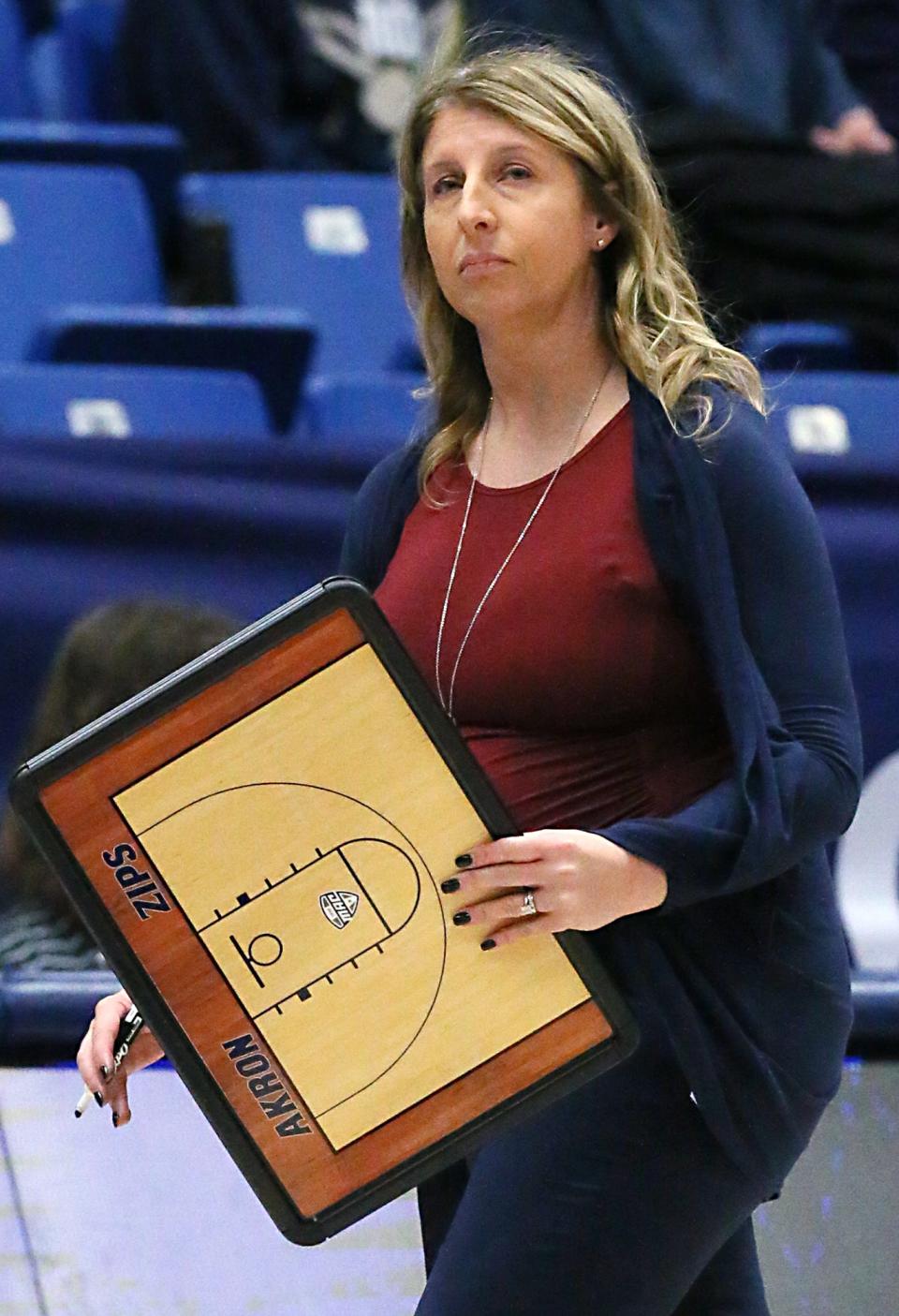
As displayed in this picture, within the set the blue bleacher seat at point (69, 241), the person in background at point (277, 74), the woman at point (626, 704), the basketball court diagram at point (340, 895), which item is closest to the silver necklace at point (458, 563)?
the woman at point (626, 704)

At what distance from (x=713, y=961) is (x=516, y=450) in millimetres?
397

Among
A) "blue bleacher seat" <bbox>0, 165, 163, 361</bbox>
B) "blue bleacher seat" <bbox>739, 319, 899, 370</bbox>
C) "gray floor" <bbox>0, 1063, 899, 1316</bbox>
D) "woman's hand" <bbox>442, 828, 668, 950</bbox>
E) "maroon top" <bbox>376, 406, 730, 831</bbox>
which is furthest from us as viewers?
"blue bleacher seat" <bbox>0, 165, 163, 361</bbox>

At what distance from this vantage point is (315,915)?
132cm

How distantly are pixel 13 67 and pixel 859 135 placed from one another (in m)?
1.95

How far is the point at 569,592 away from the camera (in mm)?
1374

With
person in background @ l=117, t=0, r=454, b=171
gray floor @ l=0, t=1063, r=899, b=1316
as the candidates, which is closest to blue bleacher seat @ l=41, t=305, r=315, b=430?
person in background @ l=117, t=0, r=454, b=171

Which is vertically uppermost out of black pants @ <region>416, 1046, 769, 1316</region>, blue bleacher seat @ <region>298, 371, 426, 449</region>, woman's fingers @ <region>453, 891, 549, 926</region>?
woman's fingers @ <region>453, 891, 549, 926</region>

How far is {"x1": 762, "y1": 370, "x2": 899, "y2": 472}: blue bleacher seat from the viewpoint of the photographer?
11.1ft

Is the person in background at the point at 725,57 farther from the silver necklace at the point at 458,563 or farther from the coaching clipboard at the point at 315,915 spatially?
the coaching clipboard at the point at 315,915

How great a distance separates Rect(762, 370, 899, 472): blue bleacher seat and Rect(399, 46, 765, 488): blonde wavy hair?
1.89 metres

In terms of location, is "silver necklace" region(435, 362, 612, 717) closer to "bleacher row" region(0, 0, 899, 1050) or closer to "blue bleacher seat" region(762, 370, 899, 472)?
"bleacher row" region(0, 0, 899, 1050)

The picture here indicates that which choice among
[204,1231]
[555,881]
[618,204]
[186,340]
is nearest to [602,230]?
[618,204]

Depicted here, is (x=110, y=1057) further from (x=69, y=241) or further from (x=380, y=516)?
(x=69, y=241)

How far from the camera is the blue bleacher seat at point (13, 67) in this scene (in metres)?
4.66
